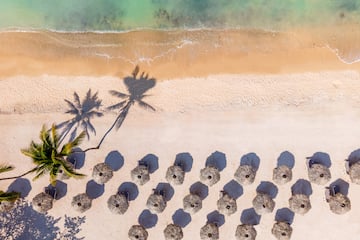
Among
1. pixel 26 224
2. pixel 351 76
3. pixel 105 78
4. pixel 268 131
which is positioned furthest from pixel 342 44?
pixel 26 224

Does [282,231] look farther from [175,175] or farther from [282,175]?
[175,175]

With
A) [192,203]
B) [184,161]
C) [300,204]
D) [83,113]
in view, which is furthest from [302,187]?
[83,113]

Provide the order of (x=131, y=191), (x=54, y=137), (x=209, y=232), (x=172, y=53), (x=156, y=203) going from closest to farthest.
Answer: (x=54, y=137) < (x=209, y=232) < (x=156, y=203) < (x=131, y=191) < (x=172, y=53)

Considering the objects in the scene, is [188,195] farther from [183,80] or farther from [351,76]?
[351,76]

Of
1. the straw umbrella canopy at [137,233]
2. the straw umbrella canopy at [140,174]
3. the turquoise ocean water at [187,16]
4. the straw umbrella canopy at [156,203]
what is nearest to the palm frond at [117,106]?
the straw umbrella canopy at [140,174]

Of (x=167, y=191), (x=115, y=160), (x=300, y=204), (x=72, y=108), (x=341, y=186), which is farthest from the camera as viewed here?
(x=72, y=108)

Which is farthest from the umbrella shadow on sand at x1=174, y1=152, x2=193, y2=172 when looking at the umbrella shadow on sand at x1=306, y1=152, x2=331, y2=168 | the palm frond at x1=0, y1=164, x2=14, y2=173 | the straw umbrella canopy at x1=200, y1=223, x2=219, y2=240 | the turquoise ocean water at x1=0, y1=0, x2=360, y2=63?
the palm frond at x1=0, y1=164, x2=14, y2=173
